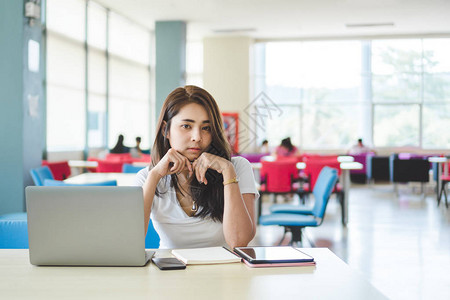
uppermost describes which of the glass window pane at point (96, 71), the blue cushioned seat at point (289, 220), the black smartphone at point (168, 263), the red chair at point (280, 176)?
the glass window pane at point (96, 71)

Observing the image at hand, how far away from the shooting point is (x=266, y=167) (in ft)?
23.8

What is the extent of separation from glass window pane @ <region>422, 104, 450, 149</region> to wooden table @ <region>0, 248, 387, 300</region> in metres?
14.0

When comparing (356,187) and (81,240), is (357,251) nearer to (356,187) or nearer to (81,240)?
(81,240)

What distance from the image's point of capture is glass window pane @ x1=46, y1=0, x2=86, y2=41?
9.42 m

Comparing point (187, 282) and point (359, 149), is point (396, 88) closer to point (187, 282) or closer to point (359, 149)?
point (359, 149)

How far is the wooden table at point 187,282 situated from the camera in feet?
4.51

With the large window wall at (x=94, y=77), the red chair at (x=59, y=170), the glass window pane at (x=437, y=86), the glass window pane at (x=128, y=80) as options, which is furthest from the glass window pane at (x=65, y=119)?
the glass window pane at (x=437, y=86)

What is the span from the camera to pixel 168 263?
1.66 m

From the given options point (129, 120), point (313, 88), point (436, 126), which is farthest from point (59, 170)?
point (436, 126)

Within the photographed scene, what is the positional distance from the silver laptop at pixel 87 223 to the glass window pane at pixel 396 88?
14.0 m

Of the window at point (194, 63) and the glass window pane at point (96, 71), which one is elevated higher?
the window at point (194, 63)

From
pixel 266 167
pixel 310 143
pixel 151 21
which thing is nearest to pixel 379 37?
pixel 310 143

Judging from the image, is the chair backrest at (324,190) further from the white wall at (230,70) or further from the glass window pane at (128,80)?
the white wall at (230,70)

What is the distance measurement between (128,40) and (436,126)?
881cm
